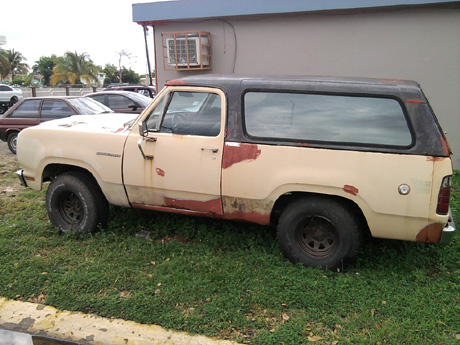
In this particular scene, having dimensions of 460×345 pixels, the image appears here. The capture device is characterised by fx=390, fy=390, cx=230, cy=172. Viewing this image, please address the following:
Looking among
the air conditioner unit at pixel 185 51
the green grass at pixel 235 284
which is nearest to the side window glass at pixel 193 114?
the green grass at pixel 235 284

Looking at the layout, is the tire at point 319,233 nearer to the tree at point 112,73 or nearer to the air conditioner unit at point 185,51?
the air conditioner unit at point 185,51

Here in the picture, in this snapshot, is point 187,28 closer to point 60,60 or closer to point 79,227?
point 79,227

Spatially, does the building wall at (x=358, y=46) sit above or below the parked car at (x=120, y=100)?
above

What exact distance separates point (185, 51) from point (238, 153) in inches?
192

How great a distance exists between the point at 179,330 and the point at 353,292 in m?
1.55

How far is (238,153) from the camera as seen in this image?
3.83 meters

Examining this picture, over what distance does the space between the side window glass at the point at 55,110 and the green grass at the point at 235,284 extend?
467 centimetres

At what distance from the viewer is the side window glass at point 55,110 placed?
29.2 ft

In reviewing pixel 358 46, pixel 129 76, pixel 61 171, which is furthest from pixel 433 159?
pixel 129 76

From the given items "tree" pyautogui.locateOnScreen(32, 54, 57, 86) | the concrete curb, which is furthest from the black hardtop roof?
"tree" pyautogui.locateOnScreen(32, 54, 57, 86)

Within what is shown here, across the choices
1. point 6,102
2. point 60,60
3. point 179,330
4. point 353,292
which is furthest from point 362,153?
point 60,60

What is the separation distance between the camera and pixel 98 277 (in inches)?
147

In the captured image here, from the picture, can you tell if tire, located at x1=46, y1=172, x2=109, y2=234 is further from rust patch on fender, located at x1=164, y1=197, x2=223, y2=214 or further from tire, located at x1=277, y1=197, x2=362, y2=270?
tire, located at x1=277, y1=197, x2=362, y2=270

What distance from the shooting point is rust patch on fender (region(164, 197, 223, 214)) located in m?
4.03
